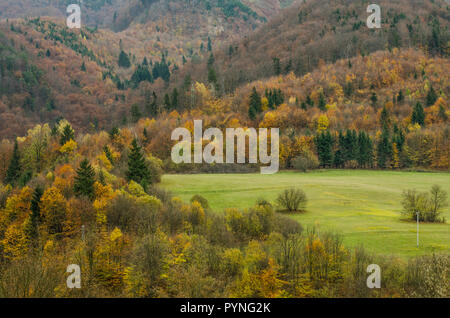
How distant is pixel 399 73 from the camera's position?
184 metres

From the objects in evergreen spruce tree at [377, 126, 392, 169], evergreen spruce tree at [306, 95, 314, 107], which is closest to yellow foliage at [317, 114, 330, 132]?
evergreen spruce tree at [306, 95, 314, 107]

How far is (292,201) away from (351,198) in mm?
15567

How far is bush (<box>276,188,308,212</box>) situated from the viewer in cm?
6831

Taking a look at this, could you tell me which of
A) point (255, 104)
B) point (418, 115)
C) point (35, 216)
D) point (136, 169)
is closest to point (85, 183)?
point (35, 216)

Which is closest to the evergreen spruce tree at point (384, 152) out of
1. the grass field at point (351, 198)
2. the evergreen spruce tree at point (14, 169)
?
the grass field at point (351, 198)

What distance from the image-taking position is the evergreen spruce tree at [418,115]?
A: 473ft

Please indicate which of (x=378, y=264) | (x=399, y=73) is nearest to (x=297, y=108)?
(x=399, y=73)

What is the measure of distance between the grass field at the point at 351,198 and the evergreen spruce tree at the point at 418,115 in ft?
138

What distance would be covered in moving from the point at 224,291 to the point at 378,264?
44.5 ft

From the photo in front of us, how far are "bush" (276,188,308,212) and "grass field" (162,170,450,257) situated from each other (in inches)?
92.1

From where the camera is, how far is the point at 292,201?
68375 millimetres

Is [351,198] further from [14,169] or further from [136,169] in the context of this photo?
[14,169]

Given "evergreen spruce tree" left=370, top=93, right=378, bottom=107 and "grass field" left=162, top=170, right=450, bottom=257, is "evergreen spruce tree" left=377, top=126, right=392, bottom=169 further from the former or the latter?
"evergreen spruce tree" left=370, top=93, right=378, bottom=107
